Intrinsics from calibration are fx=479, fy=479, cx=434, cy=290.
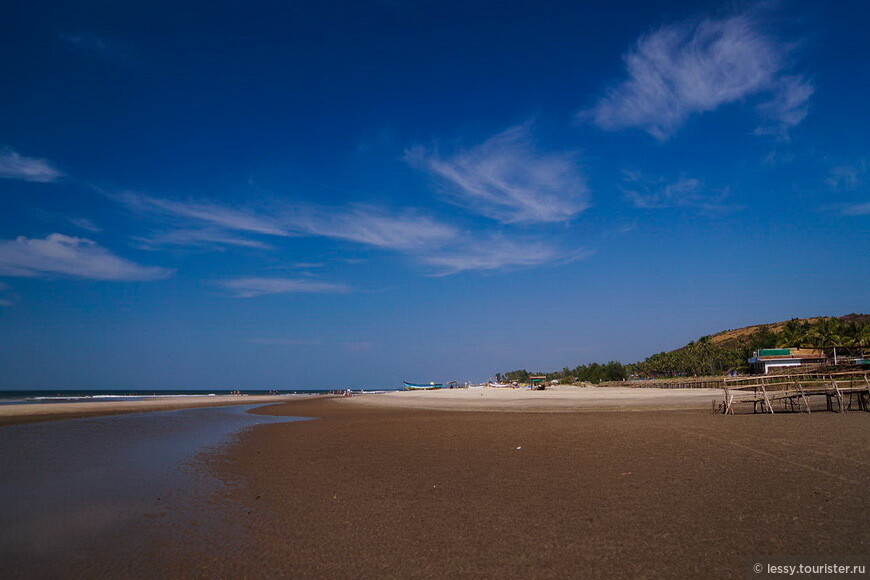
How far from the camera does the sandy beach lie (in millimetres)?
5254

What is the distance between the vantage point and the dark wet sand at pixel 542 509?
5.26m

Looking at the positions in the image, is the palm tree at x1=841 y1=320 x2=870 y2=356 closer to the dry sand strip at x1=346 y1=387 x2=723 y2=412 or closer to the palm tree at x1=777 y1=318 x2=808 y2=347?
the palm tree at x1=777 y1=318 x2=808 y2=347

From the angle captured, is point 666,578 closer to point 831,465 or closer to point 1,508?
point 831,465

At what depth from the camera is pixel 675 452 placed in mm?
11633

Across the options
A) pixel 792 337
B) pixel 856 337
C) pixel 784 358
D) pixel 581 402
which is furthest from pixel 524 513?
pixel 792 337

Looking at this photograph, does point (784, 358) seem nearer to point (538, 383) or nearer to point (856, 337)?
point (856, 337)

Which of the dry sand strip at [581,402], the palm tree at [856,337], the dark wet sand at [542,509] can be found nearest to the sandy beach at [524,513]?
the dark wet sand at [542,509]

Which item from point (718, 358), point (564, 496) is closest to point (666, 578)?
point (564, 496)

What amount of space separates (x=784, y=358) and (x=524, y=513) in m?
88.6

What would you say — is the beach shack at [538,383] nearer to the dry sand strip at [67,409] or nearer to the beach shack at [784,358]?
the beach shack at [784,358]

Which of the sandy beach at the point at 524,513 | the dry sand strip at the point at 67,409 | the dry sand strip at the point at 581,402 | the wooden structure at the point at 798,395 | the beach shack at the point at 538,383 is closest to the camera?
the sandy beach at the point at 524,513

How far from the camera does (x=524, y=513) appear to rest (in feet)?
23.1

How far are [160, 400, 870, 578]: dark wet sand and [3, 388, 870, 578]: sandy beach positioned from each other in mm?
30

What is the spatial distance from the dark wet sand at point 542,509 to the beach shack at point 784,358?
254 ft
